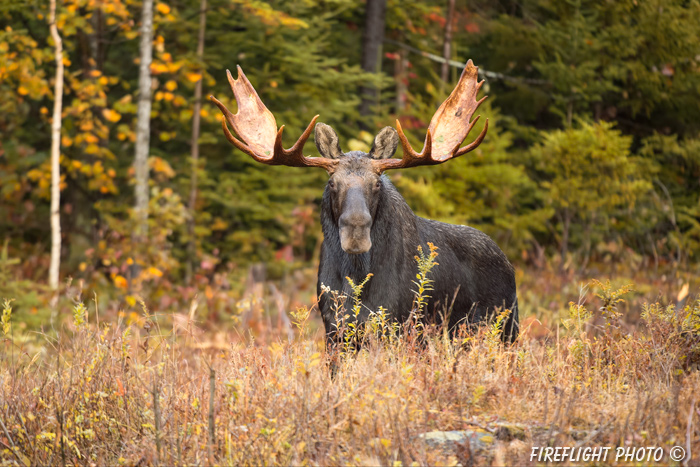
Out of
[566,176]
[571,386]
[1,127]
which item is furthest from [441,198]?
[571,386]

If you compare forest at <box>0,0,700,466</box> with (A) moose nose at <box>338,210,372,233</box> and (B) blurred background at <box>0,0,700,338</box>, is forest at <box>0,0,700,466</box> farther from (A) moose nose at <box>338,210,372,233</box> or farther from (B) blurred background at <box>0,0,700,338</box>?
(A) moose nose at <box>338,210,372,233</box>

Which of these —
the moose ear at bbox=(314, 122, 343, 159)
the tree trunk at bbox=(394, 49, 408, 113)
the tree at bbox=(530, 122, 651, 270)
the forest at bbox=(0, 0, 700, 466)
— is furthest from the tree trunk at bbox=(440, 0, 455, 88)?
the moose ear at bbox=(314, 122, 343, 159)

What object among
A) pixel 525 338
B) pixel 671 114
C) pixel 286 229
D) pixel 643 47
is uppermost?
pixel 643 47

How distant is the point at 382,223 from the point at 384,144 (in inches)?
24.6

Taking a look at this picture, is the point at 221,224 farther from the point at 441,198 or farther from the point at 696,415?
the point at 696,415

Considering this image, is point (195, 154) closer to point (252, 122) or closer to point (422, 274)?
point (252, 122)

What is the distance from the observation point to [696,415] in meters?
3.59

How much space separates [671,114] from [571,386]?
13601 millimetres

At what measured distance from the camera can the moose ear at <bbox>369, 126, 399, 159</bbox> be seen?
18.5 ft

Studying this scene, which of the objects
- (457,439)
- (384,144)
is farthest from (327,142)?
(457,439)

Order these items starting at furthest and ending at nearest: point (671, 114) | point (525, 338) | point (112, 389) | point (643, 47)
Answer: point (671, 114)
point (643, 47)
point (525, 338)
point (112, 389)

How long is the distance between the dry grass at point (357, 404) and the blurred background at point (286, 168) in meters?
6.91

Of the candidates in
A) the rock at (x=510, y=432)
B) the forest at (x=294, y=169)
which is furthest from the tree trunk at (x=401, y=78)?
the rock at (x=510, y=432)

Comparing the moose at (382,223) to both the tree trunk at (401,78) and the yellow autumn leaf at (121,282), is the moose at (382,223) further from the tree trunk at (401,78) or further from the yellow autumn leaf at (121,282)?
the tree trunk at (401,78)
